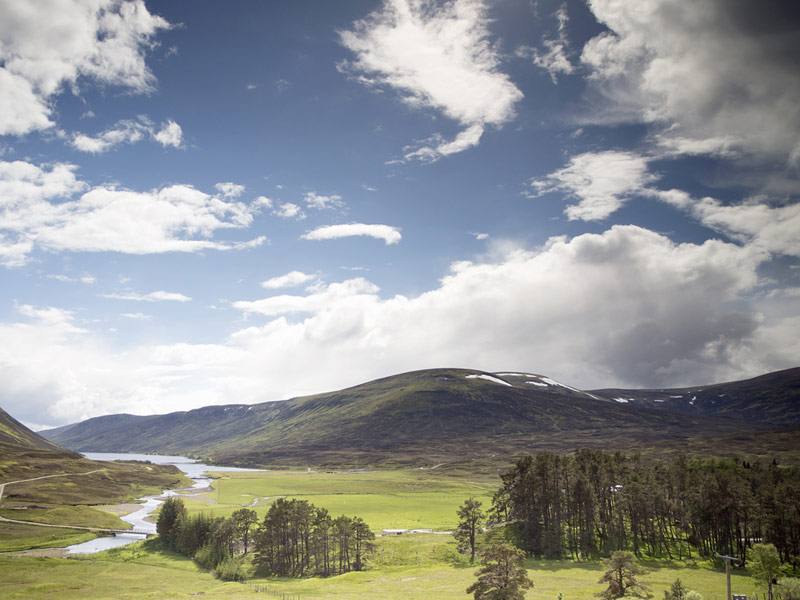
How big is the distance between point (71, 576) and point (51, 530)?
49.4 meters

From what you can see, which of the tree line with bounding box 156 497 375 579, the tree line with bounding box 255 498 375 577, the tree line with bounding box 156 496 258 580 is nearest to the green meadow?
the tree line with bounding box 156 496 258 580

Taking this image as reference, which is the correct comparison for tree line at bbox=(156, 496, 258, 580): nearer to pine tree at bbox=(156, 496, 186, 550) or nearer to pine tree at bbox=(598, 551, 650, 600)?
pine tree at bbox=(156, 496, 186, 550)

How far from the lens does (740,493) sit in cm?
9331

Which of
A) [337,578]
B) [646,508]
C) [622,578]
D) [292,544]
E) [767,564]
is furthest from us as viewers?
[646,508]

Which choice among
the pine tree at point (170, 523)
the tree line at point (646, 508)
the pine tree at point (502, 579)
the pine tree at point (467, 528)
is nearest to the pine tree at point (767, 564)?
the tree line at point (646, 508)

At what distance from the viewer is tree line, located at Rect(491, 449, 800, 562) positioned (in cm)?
9219

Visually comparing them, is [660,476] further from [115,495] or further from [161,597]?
[115,495]

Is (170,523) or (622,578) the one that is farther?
(170,523)

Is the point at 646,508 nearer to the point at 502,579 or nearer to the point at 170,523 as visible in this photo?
the point at 502,579

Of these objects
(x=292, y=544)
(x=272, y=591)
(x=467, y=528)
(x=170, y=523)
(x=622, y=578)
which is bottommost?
(x=272, y=591)

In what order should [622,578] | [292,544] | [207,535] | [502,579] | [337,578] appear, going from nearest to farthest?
[502,579] < [622,578] < [337,578] < [292,544] < [207,535]

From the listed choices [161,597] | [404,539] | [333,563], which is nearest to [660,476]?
[404,539]

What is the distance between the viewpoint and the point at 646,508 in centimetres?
10456

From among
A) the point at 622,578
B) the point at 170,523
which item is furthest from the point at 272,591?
the point at 622,578
